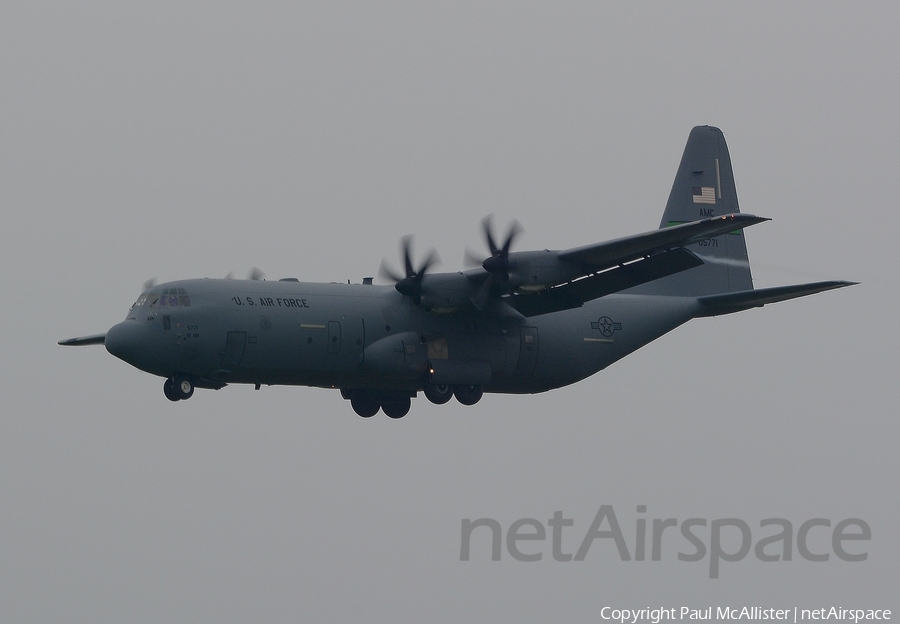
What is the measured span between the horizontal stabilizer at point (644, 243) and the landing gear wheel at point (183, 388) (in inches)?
305

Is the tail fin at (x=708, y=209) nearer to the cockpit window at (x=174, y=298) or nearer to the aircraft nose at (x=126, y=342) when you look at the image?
the cockpit window at (x=174, y=298)

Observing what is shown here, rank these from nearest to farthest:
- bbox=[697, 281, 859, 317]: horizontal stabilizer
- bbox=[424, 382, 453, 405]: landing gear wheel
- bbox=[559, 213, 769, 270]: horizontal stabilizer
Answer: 1. bbox=[559, 213, 769, 270]: horizontal stabilizer
2. bbox=[697, 281, 859, 317]: horizontal stabilizer
3. bbox=[424, 382, 453, 405]: landing gear wheel

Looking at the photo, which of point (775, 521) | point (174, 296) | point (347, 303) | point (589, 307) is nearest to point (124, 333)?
point (174, 296)

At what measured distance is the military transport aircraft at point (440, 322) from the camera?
28.3 metres

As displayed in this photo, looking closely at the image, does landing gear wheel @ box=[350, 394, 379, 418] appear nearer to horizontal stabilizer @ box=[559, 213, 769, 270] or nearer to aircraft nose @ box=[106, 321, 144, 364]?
aircraft nose @ box=[106, 321, 144, 364]

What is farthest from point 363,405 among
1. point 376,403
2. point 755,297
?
point 755,297

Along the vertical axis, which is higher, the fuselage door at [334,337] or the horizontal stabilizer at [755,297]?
the horizontal stabilizer at [755,297]

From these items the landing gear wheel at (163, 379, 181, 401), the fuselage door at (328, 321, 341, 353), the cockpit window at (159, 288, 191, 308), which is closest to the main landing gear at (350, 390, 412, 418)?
the fuselage door at (328, 321, 341, 353)

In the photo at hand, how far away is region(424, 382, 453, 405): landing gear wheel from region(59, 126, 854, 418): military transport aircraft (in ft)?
0.09

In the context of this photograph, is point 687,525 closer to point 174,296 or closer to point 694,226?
point 694,226

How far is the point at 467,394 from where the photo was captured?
100 ft

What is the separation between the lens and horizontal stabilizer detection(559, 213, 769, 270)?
88.5 feet

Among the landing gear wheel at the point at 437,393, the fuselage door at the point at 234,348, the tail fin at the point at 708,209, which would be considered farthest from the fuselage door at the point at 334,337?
the tail fin at the point at 708,209

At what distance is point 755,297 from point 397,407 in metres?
8.11
